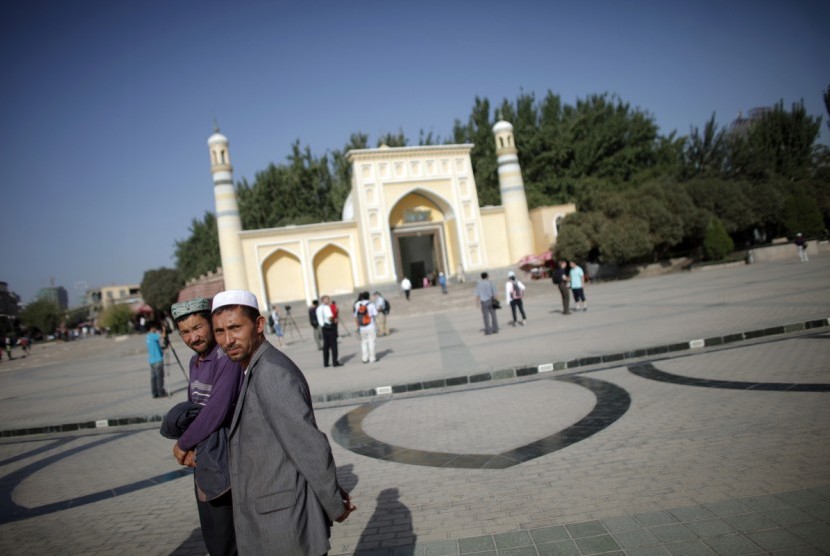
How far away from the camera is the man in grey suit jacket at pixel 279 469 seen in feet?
6.78

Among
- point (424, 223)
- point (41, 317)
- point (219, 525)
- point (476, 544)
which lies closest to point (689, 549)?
point (476, 544)

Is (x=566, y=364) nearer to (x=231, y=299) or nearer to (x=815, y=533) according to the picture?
(x=815, y=533)

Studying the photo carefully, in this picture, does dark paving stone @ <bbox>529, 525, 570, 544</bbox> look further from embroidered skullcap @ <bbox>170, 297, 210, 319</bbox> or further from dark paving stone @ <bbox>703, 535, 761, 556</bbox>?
embroidered skullcap @ <bbox>170, 297, 210, 319</bbox>

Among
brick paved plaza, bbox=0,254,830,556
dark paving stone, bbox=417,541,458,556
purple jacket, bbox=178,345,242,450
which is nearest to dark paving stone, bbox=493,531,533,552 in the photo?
brick paved plaza, bbox=0,254,830,556

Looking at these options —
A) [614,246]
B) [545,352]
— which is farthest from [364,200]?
[545,352]

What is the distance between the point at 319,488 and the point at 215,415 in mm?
599

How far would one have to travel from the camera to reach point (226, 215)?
29.6 metres

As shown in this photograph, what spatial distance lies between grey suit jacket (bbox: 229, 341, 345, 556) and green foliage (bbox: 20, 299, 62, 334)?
67.6 meters

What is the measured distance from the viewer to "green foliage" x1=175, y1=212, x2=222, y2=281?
51281mm

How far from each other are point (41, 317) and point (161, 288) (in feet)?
68.4

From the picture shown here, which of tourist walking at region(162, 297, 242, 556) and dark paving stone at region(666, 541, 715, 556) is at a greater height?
tourist walking at region(162, 297, 242, 556)

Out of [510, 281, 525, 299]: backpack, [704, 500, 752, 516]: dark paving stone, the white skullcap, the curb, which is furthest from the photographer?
[510, 281, 525, 299]: backpack

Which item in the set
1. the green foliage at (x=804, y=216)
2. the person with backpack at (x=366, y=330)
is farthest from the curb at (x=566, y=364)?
the green foliage at (x=804, y=216)

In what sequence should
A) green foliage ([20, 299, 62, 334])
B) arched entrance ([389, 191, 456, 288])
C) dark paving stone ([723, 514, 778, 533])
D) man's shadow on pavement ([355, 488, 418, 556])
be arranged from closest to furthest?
dark paving stone ([723, 514, 778, 533])
man's shadow on pavement ([355, 488, 418, 556])
arched entrance ([389, 191, 456, 288])
green foliage ([20, 299, 62, 334])
